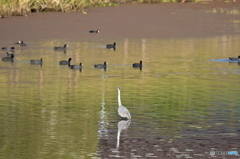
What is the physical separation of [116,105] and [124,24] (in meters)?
19.9

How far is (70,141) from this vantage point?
1271 centimetres

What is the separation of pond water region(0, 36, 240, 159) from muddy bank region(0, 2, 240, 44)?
13.3 ft

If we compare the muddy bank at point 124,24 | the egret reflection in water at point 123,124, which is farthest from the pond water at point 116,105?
the muddy bank at point 124,24

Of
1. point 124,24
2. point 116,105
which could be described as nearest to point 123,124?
point 116,105

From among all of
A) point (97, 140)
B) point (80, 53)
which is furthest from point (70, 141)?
point (80, 53)

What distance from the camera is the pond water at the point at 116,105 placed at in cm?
1241

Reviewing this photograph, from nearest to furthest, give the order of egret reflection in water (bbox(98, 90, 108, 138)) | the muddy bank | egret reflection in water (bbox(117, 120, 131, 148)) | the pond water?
the pond water
egret reflection in water (bbox(98, 90, 108, 138))
egret reflection in water (bbox(117, 120, 131, 148))
the muddy bank

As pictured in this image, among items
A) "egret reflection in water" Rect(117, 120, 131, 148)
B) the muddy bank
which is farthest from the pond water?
the muddy bank

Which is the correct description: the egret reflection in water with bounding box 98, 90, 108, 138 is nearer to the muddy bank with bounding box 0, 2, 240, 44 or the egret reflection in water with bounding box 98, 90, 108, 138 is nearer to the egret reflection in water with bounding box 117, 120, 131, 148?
the egret reflection in water with bounding box 117, 120, 131, 148

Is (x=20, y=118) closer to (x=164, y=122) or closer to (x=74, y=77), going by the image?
(x=164, y=122)

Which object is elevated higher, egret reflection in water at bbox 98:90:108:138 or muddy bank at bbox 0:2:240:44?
muddy bank at bbox 0:2:240:44

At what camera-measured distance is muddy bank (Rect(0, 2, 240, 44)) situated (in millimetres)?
33000

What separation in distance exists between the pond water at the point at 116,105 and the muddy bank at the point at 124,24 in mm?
4056

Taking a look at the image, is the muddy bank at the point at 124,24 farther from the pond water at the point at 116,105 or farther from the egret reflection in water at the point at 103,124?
the egret reflection in water at the point at 103,124
